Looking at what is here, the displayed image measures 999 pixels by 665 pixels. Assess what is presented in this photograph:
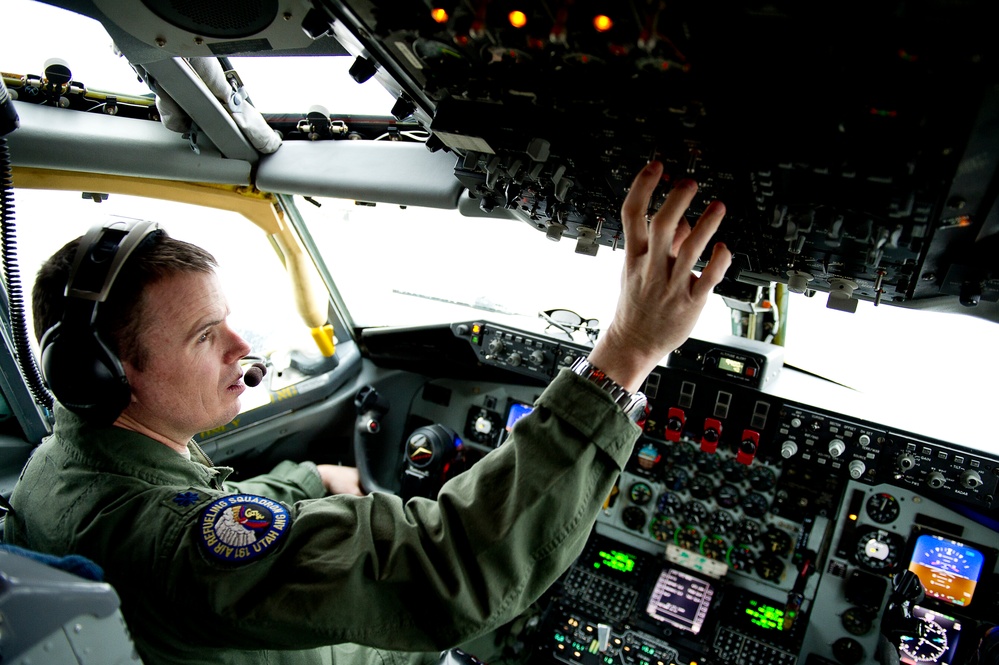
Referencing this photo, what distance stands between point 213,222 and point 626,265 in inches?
92.2

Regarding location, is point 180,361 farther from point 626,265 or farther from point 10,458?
point 10,458

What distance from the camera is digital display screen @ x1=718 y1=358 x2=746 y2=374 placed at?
233 cm

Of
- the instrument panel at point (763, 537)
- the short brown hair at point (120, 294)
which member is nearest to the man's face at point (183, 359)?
the short brown hair at point (120, 294)

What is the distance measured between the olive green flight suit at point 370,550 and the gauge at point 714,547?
1.86 metres

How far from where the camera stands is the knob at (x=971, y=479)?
2.00 m

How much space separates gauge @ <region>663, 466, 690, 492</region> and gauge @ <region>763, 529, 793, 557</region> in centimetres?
38

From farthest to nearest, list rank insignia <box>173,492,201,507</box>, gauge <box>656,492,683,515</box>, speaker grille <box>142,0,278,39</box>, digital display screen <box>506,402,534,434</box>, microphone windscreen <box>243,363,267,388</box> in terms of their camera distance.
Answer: digital display screen <box>506,402,534,434</box> < gauge <box>656,492,683,515</box> < microphone windscreen <box>243,363,267,388</box> < speaker grille <box>142,0,278,39</box> < rank insignia <box>173,492,201,507</box>

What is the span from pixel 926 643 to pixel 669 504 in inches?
38.5

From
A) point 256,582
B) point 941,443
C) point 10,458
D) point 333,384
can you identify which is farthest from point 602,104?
point 333,384

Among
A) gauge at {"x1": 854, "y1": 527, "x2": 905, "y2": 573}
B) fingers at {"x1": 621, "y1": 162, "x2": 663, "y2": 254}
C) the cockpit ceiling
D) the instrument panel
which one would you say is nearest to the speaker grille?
the cockpit ceiling

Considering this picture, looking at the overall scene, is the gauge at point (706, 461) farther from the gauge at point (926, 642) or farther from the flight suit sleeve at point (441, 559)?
the flight suit sleeve at point (441, 559)

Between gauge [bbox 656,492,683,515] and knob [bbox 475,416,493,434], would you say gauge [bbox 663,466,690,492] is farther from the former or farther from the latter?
knob [bbox 475,416,493,434]

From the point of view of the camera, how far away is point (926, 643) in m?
2.19

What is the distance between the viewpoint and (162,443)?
120cm
